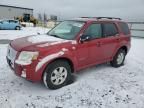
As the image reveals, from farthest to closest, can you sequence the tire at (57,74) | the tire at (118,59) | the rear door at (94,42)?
the tire at (118,59)
the rear door at (94,42)
the tire at (57,74)

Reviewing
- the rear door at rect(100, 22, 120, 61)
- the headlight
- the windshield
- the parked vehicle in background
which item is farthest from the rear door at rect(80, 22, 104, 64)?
the parked vehicle in background

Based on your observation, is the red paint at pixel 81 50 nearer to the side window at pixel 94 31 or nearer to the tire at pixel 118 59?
the side window at pixel 94 31

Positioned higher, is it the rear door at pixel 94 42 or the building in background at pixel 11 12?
the building in background at pixel 11 12

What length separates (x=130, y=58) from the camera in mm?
7594

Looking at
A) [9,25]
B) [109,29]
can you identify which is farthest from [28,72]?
[9,25]

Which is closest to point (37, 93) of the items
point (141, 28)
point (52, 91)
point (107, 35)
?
point (52, 91)

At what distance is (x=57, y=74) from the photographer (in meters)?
4.31

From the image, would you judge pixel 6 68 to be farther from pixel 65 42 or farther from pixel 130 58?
pixel 130 58

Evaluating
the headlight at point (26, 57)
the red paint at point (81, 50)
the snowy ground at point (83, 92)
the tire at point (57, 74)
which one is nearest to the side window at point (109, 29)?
the red paint at point (81, 50)

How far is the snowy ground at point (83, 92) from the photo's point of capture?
3754 millimetres

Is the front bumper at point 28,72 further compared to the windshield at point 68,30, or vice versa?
the windshield at point 68,30

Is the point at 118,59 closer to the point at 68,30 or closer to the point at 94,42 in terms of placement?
the point at 94,42

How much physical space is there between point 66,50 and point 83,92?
42.6 inches

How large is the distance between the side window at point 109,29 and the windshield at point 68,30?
0.87 m
